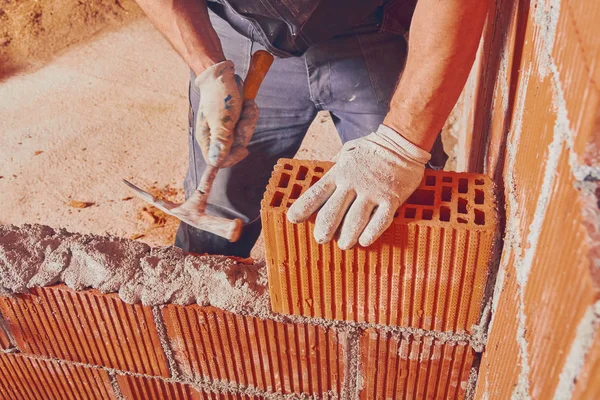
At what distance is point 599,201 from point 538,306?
25cm

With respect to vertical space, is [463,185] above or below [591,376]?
below

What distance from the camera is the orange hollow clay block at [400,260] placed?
1.19 metres

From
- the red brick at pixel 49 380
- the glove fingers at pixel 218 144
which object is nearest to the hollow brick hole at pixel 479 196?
the glove fingers at pixel 218 144

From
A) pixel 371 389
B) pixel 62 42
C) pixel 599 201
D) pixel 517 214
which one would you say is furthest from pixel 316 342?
pixel 62 42

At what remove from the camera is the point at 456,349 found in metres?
1.46

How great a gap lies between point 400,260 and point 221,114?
873 mm

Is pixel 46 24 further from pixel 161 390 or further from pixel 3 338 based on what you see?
pixel 161 390

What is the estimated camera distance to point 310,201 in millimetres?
1201

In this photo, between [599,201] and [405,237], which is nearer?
[599,201]

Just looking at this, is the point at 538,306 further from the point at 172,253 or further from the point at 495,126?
the point at 172,253

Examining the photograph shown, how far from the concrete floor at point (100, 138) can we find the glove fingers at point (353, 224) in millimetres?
1916

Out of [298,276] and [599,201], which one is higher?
[599,201]

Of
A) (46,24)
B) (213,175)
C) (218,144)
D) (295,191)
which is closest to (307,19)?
(218,144)

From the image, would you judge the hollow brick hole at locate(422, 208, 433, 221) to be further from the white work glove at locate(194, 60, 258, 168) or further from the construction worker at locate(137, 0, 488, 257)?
the white work glove at locate(194, 60, 258, 168)
